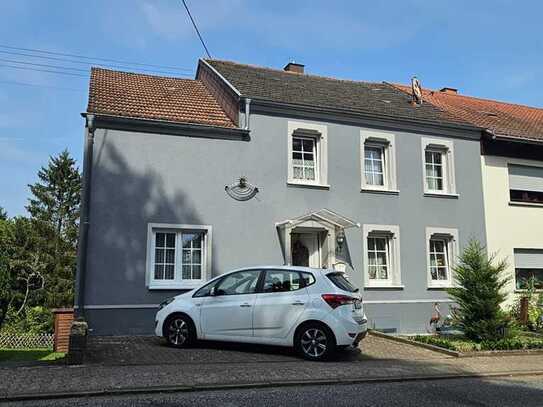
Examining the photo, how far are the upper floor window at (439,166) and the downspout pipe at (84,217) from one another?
9574mm

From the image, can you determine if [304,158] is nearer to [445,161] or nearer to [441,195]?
[441,195]

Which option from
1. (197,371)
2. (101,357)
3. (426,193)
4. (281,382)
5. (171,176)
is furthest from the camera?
(426,193)

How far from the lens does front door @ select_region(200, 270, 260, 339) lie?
9891 mm

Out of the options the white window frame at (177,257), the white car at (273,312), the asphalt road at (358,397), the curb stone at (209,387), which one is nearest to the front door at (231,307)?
the white car at (273,312)

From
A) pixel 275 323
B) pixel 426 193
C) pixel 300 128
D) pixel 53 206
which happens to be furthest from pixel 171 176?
pixel 53 206

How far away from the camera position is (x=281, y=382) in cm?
767

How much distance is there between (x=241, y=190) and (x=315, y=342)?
5.57 metres

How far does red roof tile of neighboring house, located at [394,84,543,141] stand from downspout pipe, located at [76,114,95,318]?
1163 cm

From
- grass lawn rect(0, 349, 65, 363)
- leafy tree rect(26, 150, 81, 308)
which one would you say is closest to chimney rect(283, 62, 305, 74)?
grass lawn rect(0, 349, 65, 363)

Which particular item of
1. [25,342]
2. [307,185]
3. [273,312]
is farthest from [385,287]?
[25,342]

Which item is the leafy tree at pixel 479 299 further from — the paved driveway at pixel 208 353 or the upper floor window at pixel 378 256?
the upper floor window at pixel 378 256

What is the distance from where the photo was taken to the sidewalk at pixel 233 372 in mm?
7098

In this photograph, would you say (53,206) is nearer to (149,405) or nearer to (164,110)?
(164,110)

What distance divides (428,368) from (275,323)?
2743mm
